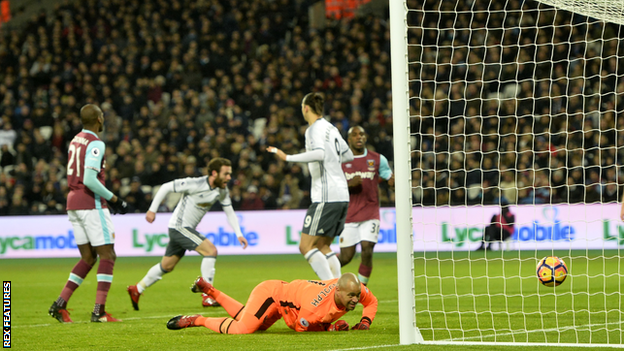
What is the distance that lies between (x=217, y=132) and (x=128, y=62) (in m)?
4.21

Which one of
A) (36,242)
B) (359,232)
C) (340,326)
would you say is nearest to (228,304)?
(340,326)

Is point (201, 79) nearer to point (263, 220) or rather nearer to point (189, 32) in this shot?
point (189, 32)

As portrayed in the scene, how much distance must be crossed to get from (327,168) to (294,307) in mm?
1757

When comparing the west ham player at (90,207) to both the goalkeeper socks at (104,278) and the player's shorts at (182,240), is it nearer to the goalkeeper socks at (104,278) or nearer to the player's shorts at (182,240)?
the goalkeeper socks at (104,278)

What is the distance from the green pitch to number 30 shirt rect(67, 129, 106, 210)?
3.76 feet

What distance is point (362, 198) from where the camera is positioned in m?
9.28

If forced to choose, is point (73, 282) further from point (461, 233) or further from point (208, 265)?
point (461, 233)

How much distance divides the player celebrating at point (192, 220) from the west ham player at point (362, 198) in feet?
4.54

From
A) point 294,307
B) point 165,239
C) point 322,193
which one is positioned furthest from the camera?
point 165,239

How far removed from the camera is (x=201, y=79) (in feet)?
66.5

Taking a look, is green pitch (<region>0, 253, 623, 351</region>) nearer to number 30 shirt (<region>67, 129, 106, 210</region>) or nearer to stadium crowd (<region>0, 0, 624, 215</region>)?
number 30 shirt (<region>67, 129, 106, 210</region>)

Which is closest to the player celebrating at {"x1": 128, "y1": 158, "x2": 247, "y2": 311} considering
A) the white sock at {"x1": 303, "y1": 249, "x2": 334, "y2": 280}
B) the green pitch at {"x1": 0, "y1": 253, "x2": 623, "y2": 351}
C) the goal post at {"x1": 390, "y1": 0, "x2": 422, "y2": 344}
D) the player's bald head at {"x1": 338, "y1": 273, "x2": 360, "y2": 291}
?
the green pitch at {"x1": 0, "y1": 253, "x2": 623, "y2": 351}

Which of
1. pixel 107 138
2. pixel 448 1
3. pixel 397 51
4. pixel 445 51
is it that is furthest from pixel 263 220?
pixel 397 51

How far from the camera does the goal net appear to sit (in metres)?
6.01
